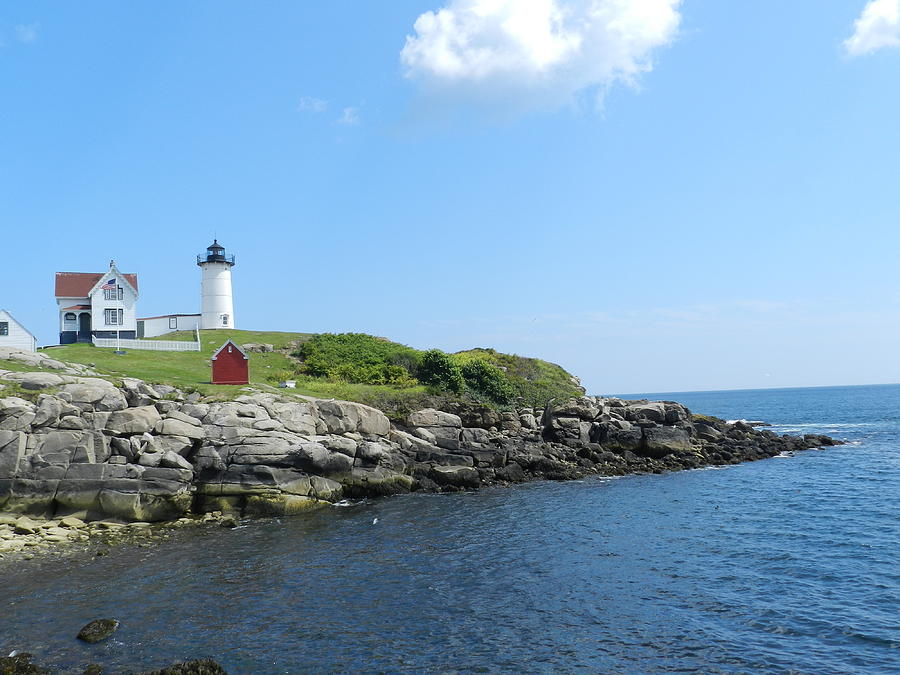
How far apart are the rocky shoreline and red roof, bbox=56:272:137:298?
3331 centimetres

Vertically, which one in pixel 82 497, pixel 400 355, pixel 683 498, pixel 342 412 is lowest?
pixel 683 498

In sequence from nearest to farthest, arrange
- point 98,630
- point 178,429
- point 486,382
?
point 98,630
point 178,429
point 486,382

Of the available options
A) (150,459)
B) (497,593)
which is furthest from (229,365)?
(497,593)

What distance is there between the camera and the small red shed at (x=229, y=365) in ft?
147

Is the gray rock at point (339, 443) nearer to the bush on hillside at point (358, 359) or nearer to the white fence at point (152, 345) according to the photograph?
the bush on hillside at point (358, 359)

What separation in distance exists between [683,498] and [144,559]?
27513 millimetres

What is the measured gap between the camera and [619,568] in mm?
21812

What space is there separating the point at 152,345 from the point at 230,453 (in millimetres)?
34116

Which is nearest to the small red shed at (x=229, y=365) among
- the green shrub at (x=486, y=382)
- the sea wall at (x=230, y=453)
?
the sea wall at (x=230, y=453)

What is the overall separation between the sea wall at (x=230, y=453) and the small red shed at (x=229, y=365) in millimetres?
7615

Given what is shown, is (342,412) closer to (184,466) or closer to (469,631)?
(184,466)

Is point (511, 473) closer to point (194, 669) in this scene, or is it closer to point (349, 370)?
point (349, 370)

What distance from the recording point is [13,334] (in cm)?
4681

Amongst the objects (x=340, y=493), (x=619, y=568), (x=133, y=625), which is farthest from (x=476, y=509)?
(x=133, y=625)
